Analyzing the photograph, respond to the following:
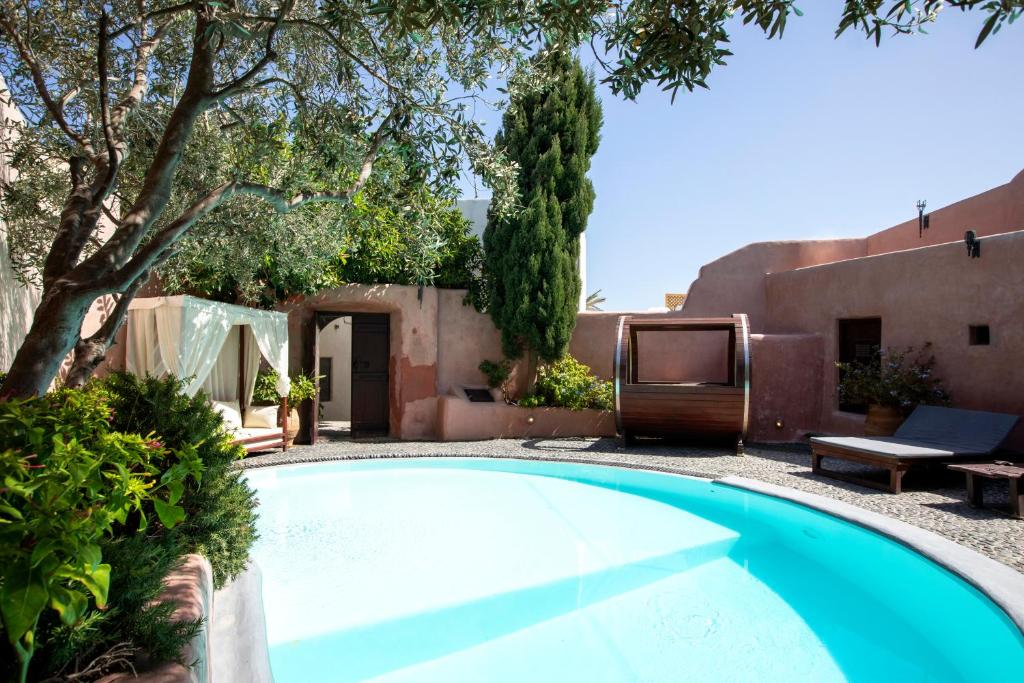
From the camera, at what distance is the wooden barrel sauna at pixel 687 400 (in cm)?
898

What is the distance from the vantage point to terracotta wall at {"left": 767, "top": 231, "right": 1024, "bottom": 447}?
758 cm

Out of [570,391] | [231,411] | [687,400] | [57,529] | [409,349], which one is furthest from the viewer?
[409,349]

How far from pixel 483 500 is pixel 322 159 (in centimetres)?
431

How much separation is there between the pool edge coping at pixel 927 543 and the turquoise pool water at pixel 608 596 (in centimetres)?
7

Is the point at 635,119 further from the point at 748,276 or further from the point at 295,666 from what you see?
the point at 295,666

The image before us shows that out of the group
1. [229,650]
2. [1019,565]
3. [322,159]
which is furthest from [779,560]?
[322,159]

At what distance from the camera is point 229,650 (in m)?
3.06

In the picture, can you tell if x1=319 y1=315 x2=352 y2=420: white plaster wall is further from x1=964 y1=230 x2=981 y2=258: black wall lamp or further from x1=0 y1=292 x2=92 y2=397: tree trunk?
x1=964 y1=230 x2=981 y2=258: black wall lamp

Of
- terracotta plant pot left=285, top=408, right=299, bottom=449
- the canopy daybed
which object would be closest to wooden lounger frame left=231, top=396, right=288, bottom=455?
the canopy daybed

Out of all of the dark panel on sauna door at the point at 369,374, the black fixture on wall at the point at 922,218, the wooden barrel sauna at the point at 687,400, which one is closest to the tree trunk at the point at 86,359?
the wooden barrel sauna at the point at 687,400

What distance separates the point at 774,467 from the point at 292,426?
24.4ft

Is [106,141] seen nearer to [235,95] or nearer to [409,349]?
[235,95]

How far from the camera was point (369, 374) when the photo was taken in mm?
12070

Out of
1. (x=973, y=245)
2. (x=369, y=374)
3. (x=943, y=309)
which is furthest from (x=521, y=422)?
(x=973, y=245)
